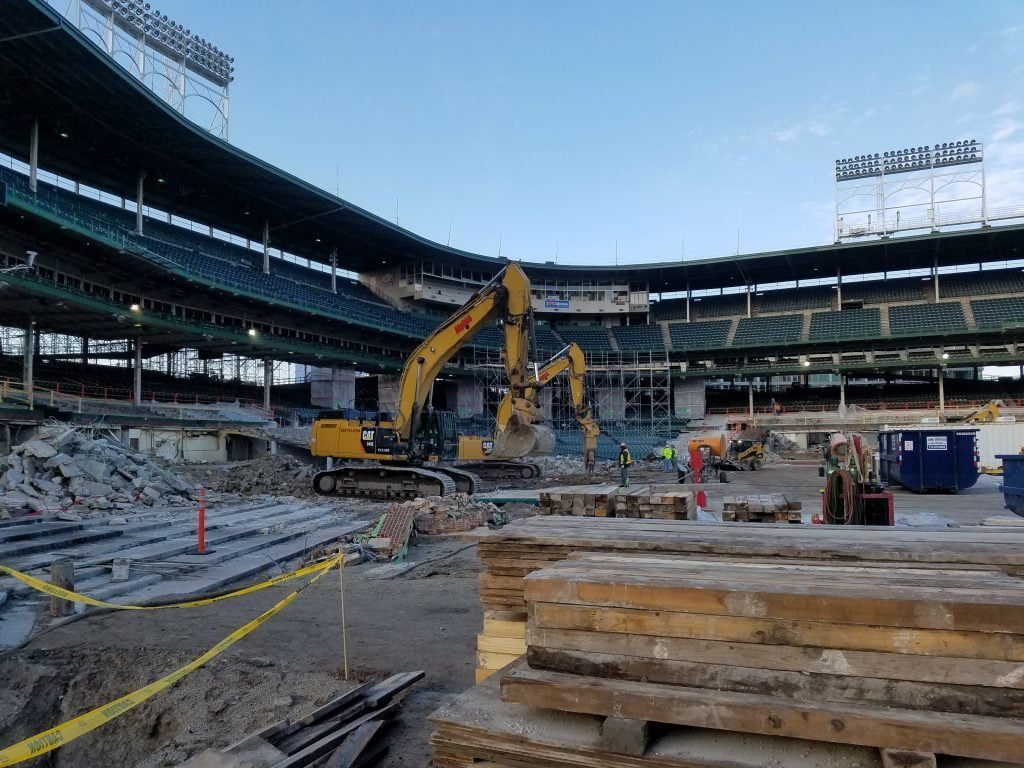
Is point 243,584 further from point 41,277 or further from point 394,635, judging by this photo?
point 41,277

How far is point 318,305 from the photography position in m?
40.9

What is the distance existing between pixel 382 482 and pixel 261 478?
20.3 feet

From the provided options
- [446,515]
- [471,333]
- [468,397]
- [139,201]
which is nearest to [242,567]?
[446,515]

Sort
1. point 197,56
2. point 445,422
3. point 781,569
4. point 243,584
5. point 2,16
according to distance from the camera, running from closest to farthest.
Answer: point 781,569 < point 243,584 < point 445,422 < point 2,16 < point 197,56

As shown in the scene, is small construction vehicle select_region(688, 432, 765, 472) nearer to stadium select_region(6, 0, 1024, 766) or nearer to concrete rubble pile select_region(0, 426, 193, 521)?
stadium select_region(6, 0, 1024, 766)

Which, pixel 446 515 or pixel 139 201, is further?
pixel 139 201

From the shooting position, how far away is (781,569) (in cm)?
302

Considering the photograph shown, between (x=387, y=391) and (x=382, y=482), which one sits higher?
(x=387, y=391)

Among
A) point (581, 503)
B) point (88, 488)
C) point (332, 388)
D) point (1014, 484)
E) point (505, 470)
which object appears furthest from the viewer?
point (332, 388)

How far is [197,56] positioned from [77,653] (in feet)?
153

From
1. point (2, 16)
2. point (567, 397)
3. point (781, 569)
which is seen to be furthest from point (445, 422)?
point (567, 397)

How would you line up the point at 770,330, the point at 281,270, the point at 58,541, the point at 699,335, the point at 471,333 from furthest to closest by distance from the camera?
the point at 699,335, the point at 770,330, the point at 281,270, the point at 471,333, the point at 58,541

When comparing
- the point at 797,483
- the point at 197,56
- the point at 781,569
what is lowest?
the point at 797,483

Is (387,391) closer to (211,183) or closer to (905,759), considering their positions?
(211,183)
